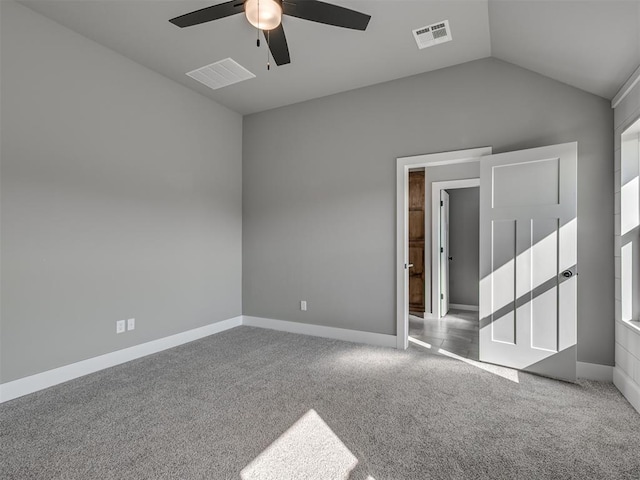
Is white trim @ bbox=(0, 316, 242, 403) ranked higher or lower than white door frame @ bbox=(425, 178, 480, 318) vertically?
lower

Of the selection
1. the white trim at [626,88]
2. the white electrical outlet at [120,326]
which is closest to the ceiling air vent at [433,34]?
the white trim at [626,88]

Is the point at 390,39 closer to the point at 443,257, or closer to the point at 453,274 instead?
the point at 443,257

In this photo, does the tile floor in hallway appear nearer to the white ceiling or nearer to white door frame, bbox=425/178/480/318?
white door frame, bbox=425/178/480/318

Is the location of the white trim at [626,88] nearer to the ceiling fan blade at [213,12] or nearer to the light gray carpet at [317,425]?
the light gray carpet at [317,425]

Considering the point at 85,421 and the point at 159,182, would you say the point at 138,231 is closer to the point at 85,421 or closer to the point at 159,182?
the point at 159,182

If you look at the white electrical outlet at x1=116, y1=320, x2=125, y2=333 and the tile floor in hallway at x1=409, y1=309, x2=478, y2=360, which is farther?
the tile floor in hallway at x1=409, y1=309, x2=478, y2=360

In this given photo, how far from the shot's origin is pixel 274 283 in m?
4.76

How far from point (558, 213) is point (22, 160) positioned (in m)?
4.57

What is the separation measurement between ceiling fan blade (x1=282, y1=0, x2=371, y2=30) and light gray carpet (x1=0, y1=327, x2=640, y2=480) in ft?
8.65

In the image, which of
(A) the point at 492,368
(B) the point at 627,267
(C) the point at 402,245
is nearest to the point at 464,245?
(C) the point at 402,245

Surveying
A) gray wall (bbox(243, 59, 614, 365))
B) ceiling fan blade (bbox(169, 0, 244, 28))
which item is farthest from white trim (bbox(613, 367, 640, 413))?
ceiling fan blade (bbox(169, 0, 244, 28))

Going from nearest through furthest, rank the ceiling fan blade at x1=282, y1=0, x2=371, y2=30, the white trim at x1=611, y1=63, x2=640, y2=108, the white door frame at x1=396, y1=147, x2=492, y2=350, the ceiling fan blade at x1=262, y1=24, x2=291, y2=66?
the ceiling fan blade at x1=282, y1=0, x2=371, y2=30
the ceiling fan blade at x1=262, y1=24, x2=291, y2=66
the white trim at x1=611, y1=63, x2=640, y2=108
the white door frame at x1=396, y1=147, x2=492, y2=350

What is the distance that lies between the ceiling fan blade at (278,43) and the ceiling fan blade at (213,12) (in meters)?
0.23

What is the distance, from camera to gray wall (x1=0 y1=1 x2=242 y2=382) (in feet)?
8.85
